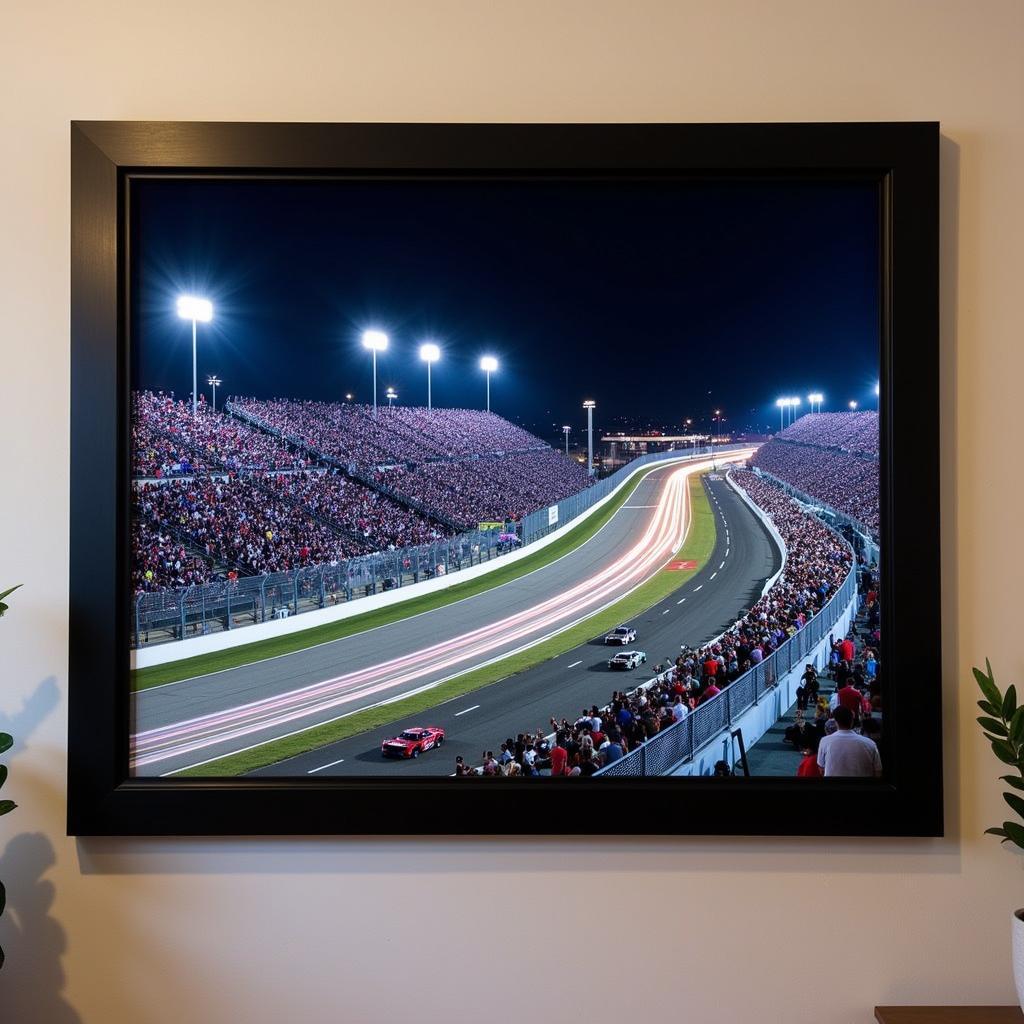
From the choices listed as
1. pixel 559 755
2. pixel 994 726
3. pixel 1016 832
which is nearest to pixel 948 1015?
pixel 1016 832

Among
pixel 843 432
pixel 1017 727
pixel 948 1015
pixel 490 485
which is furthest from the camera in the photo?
pixel 490 485

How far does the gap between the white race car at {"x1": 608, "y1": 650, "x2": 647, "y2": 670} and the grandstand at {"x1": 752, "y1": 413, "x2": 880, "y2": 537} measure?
2.00 ft

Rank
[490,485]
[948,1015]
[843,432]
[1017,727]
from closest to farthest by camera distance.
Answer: [1017,727] < [948,1015] < [843,432] < [490,485]

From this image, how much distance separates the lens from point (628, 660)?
2068 mm

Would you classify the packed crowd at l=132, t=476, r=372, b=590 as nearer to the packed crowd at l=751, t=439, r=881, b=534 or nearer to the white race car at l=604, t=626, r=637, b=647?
the white race car at l=604, t=626, r=637, b=647

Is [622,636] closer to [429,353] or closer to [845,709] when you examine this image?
[845,709]

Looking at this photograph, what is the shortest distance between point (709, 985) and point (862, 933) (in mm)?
399

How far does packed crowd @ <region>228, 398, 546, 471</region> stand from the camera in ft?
6.89

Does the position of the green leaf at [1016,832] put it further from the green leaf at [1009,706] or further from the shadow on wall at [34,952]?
the shadow on wall at [34,952]

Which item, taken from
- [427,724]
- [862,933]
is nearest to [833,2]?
[427,724]

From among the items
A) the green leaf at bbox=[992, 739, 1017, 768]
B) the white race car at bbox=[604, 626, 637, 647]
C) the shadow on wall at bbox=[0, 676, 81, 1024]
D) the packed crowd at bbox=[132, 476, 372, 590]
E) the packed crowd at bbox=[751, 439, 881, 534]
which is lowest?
the shadow on wall at bbox=[0, 676, 81, 1024]

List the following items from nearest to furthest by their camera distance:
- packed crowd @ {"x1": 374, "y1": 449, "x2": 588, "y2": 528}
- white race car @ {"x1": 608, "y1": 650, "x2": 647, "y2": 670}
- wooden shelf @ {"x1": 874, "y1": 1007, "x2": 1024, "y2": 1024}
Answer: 1. wooden shelf @ {"x1": 874, "y1": 1007, "x2": 1024, "y2": 1024}
2. white race car @ {"x1": 608, "y1": 650, "x2": 647, "y2": 670}
3. packed crowd @ {"x1": 374, "y1": 449, "x2": 588, "y2": 528}

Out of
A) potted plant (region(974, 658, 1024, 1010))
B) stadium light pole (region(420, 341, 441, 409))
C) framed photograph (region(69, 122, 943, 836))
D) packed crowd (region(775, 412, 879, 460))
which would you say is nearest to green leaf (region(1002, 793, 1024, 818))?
potted plant (region(974, 658, 1024, 1010))

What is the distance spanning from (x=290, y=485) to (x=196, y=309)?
50 centimetres
